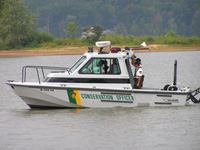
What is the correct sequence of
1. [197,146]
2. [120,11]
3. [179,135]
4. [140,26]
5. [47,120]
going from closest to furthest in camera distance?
[197,146] < [179,135] < [47,120] < [140,26] < [120,11]

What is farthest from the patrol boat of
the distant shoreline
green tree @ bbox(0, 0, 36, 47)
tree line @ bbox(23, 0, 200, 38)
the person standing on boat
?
tree line @ bbox(23, 0, 200, 38)

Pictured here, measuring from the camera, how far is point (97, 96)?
1400cm

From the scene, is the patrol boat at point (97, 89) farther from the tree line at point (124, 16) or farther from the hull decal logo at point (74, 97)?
the tree line at point (124, 16)

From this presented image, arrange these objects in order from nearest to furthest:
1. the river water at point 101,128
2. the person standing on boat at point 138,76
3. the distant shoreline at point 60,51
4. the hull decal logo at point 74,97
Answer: the river water at point 101,128, the hull decal logo at point 74,97, the person standing on boat at point 138,76, the distant shoreline at point 60,51

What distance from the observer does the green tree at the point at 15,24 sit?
179 ft

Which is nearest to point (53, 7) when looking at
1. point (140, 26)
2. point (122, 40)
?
point (140, 26)

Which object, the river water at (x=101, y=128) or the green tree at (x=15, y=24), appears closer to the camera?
the river water at (x=101, y=128)

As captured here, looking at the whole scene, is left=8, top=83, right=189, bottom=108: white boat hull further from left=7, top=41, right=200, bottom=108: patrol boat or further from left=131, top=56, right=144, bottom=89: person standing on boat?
left=131, top=56, right=144, bottom=89: person standing on boat

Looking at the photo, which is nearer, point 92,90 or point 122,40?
point 92,90

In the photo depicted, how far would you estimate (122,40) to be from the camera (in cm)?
5531

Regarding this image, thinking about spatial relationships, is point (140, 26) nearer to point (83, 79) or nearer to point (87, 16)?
point (87, 16)

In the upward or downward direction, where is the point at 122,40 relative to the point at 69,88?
downward

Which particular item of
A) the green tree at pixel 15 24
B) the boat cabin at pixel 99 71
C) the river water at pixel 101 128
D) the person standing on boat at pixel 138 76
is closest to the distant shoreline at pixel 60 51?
the green tree at pixel 15 24

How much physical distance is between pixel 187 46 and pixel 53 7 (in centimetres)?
7236
